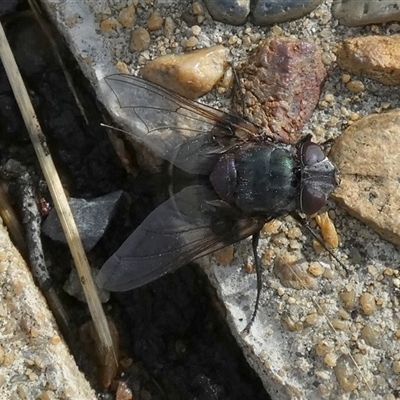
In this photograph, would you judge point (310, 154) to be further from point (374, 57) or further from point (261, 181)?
point (374, 57)

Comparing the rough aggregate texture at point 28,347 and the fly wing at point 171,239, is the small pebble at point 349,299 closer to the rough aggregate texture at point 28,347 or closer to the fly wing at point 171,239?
the fly wing at point 171,239

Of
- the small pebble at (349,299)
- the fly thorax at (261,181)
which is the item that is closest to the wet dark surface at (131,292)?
the fly thorax at (261,181)

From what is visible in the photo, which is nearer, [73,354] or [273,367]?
[273,367]

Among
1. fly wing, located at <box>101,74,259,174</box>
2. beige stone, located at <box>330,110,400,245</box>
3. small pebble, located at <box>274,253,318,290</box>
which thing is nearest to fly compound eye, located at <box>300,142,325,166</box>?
beige stone, located at <box>330,110,400,245</box>

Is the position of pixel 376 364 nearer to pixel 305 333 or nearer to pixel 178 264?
pixel 305 333


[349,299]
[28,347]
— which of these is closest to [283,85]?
[349,299]

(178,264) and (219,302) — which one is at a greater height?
(178,264)

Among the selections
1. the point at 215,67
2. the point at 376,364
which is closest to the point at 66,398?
the point at 376,364

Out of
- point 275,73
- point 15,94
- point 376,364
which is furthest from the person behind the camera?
point 15,94
